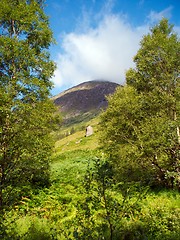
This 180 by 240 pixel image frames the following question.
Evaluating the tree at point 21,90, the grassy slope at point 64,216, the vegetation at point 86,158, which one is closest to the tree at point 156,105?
the vegetation at point 86,158

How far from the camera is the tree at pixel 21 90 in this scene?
32.8 ft

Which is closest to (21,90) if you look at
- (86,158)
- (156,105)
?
(86,158)

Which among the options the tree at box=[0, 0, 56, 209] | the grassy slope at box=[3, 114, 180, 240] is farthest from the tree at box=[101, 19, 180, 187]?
the tree at box=[0, 0, 56, 209]

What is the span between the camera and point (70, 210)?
15195 mm

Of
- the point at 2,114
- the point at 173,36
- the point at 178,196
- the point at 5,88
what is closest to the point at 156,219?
the point at 178,196

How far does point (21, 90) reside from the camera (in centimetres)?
1106

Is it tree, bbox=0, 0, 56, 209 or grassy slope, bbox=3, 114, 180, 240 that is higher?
tree, bbox=0, 0, 56, 209

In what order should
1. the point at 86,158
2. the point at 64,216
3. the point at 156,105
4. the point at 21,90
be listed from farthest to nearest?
1. the point at 156,105
2. the point at 64,216
3. the point at 86,158
4. the point at 21,90

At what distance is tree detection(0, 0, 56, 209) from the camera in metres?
9.98

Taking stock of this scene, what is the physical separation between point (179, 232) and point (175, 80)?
11455 millimetres

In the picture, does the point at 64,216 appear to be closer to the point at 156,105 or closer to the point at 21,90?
the point at 21,90

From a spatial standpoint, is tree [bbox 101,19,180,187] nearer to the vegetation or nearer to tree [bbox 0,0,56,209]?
the vegetation

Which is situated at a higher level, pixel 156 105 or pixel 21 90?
pixel 21 90

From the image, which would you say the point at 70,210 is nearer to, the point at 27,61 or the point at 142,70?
the point at 27,61
